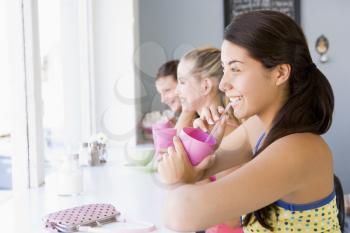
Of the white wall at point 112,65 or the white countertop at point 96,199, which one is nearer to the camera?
the white countertop at point 96,199

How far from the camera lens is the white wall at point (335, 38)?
3418 mm

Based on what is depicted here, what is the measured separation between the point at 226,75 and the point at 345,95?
109 inches

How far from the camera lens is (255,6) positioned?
3.35m

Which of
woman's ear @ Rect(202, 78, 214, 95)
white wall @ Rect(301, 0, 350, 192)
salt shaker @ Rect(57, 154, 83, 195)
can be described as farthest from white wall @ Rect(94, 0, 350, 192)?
salt shaker @ Rect(57, 154, 83, 195)

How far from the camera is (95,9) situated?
2598 mm

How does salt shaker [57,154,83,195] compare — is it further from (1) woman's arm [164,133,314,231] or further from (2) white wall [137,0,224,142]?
(2) white wall [137,0,224,142]

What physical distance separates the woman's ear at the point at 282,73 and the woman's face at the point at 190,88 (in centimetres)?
68

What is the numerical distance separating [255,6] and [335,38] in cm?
66

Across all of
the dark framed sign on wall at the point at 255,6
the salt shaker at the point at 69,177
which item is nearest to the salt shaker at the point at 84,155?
the salt shaker at the point at 69,177

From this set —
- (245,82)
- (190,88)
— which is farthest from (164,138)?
(245,82)

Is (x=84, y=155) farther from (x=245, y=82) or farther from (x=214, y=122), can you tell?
(x=245, y=82)

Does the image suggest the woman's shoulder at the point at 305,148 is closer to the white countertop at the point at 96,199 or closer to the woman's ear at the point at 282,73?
the woman's ear at the point at 282,73

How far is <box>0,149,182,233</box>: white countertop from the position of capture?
1.13 metres

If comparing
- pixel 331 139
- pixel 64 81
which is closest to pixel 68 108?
pixel 64 81
